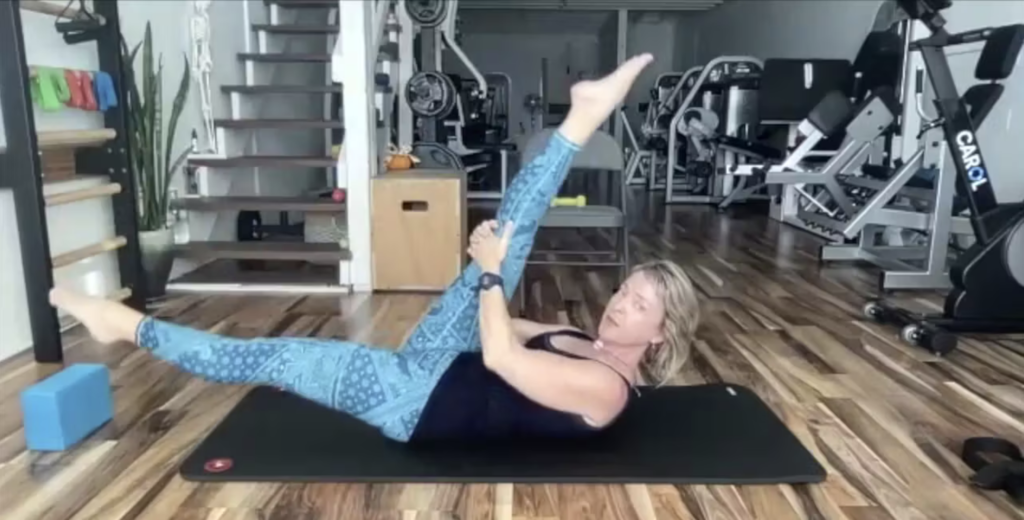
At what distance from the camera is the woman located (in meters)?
1.72

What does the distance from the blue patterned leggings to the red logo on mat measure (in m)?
0.24

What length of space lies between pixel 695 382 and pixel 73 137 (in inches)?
89.9

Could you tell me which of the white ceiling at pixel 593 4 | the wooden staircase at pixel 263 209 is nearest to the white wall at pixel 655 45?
the white ceiling at pixel 593 4

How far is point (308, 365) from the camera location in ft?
5.72

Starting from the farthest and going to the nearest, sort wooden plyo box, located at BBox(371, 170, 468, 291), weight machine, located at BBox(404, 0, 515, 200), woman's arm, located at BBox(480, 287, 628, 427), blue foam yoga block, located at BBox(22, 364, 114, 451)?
weight machine, located at BBox(404, 0, 515, 200)
wooden plyo box, located at BBox(371, 170, 468, 291)
blue foam yoga block, located at BBox(22, 364, 114, 451)
woman's arm, located at BBox(480, 287, 628, 427)

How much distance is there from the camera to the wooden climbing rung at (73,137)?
276 cm

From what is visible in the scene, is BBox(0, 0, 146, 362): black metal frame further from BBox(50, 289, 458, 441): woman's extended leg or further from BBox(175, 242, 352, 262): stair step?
BBox(175, 242, 352, 262): stair step

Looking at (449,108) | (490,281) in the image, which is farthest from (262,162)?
(490,281)

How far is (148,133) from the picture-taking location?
3492 mm

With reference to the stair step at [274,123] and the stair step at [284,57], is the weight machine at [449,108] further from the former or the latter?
the stair step at [274,123]

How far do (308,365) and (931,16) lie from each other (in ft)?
9.30

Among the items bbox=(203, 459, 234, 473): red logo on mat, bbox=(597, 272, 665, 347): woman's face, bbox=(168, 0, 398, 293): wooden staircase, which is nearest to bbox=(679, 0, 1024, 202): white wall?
bbox=(168, 0, 398, 293): wooden staircase

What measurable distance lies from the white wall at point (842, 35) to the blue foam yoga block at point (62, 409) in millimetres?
4276

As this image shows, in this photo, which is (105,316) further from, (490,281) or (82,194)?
(82,194)
